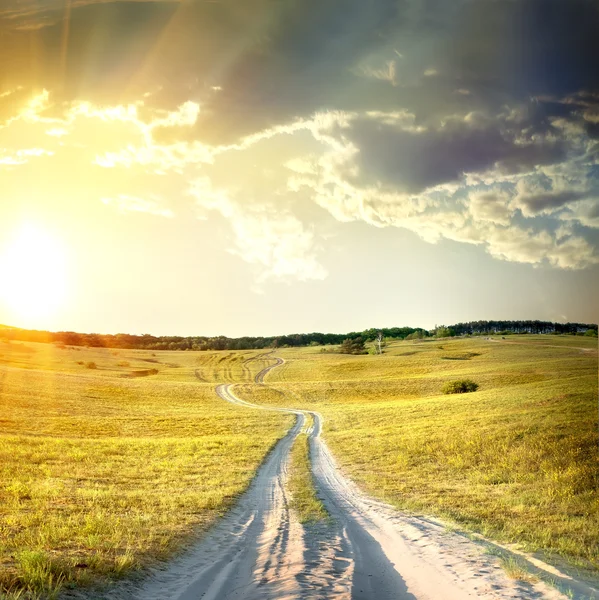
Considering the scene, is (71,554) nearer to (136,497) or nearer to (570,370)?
(136,497)

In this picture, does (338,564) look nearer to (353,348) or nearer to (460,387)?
(460,387)

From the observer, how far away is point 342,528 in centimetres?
1134

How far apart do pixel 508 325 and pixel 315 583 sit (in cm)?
12189

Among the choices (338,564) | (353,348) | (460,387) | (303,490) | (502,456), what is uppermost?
(338,564)

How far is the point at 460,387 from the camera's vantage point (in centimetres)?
5328

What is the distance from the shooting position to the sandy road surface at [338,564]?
726cm

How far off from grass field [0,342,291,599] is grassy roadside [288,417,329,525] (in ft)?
6.38

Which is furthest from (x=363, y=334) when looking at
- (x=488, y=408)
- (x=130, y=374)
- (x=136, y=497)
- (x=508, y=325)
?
(x=136, y=497)

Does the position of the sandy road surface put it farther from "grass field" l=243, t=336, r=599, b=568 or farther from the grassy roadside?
"grass field" l=243, t=336, r=599, b=568

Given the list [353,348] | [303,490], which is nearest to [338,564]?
[303,490]

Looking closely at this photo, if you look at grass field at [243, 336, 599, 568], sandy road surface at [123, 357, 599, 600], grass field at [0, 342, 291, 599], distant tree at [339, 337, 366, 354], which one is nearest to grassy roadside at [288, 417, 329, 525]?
sandy road surface at [123, 357, 599, 600]

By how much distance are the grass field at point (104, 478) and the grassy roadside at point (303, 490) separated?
1945mm

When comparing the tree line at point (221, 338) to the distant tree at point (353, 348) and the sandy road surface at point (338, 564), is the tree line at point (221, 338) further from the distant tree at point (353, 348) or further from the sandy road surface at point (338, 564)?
the sandy road surface at point (338, 564)

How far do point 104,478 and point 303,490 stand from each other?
26.0 feet
